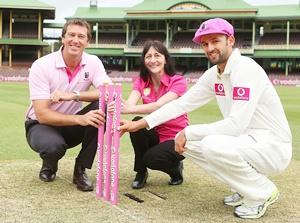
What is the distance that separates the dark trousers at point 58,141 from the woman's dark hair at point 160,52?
618 millimetres

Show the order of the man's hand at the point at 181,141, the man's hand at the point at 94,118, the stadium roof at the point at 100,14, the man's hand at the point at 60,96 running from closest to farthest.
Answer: the man's hand at the point at 181,141
the man's hand at the point at 94,118
the man's hand at the point at 60,96
the stadium roof at the point at 100,14

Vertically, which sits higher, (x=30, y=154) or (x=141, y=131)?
(x=141, y=131)

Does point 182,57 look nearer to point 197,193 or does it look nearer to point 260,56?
point 260,56

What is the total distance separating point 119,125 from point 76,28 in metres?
1.12

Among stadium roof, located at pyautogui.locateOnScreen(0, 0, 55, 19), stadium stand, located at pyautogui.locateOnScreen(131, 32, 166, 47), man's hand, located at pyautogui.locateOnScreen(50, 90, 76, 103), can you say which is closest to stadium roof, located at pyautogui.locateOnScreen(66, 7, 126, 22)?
stadium stand, located at pyautogui.locateOnScreen(131, 32, 166, 47)

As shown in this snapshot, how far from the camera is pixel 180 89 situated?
17.0 feet

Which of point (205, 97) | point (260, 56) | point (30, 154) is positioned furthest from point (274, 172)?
point (260, 56)

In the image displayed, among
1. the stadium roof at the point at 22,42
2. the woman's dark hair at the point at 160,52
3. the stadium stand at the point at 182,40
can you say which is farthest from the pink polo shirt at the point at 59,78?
the stadium roof at the point at 22,42

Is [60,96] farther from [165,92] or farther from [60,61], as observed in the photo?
[165,92]

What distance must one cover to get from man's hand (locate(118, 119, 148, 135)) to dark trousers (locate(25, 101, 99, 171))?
0.42 metres

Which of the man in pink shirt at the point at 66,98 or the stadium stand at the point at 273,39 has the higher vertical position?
the stadium stand at the point at 273,39

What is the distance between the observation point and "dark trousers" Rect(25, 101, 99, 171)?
4.86 meters

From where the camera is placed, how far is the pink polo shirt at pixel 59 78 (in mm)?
4887

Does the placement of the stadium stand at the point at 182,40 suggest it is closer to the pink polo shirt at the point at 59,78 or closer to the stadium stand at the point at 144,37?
the stadium stand at the point at 144,37
